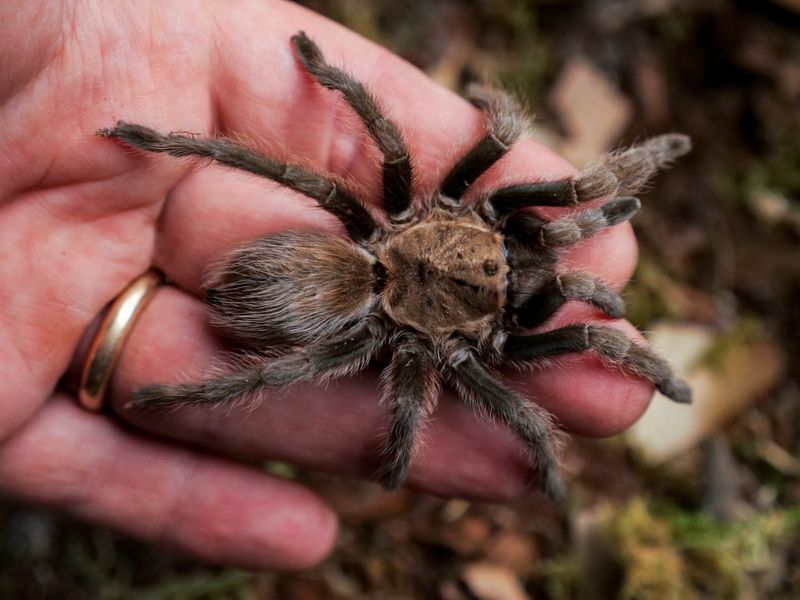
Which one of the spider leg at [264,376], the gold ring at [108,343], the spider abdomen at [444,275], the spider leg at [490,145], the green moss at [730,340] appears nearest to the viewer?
the spider leg at [264,376]

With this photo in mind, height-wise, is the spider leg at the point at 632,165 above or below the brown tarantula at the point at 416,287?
above

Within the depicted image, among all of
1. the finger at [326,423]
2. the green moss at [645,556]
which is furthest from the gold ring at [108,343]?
the green moss at [645,556]

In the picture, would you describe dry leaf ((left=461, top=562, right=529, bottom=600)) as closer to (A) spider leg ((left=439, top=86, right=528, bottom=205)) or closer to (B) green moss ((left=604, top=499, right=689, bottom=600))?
(B) green moss ((left=604, top=499, right=689, bottom=600))

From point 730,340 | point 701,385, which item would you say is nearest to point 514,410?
point 701,385

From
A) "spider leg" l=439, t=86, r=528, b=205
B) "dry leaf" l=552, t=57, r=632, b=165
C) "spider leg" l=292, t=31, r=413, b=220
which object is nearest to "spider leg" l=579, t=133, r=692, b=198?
"spider leg" l=439, t=86, r=528, b=205

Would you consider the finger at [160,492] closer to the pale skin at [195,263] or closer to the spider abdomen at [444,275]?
the pale skin at [195,263]

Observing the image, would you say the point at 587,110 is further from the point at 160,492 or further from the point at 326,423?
the point at 160,492

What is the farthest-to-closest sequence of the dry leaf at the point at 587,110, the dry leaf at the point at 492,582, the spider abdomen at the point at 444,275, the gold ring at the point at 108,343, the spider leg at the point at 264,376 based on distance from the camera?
1. the dry leaf at the point at 587,110
2. the dry leaf at the point at 492,582
3. the gold ring at the point at 108,343
4. the spider abdomen at the point at 444,275
5. the spider leg at the point at 264,376

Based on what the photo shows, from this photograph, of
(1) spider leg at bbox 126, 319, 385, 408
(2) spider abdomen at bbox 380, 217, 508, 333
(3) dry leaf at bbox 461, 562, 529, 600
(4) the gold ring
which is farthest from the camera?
(3) dry leaf at bbox 461, 562, 529, 600
